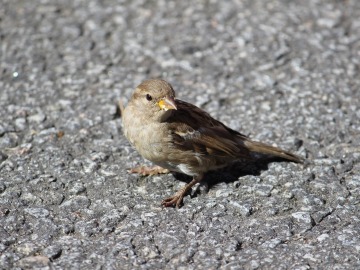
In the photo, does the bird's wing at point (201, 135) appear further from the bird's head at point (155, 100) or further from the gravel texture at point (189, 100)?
the gravel texture at point (189, 100)

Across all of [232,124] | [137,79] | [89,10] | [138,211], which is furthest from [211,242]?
[89,10]

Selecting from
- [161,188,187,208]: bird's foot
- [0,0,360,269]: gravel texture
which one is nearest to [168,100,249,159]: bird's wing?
[0,0,360,269]: gravel texture

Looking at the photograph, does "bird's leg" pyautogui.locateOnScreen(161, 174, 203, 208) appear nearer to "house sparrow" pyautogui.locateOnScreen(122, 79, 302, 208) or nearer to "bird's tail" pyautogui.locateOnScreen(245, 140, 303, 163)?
"house sparrow" pyautogui.locateOnScreen(122, 79, 302, 208)

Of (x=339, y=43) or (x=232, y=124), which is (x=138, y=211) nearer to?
(x=232, y=124)

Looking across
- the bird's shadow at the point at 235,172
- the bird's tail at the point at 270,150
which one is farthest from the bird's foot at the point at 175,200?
the bird's tail at the point at 270,150

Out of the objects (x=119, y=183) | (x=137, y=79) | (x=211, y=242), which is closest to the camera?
(x=211, y=242)

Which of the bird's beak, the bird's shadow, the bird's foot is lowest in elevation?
the bird's shadow

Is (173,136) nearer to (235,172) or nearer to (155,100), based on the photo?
(155,100)
